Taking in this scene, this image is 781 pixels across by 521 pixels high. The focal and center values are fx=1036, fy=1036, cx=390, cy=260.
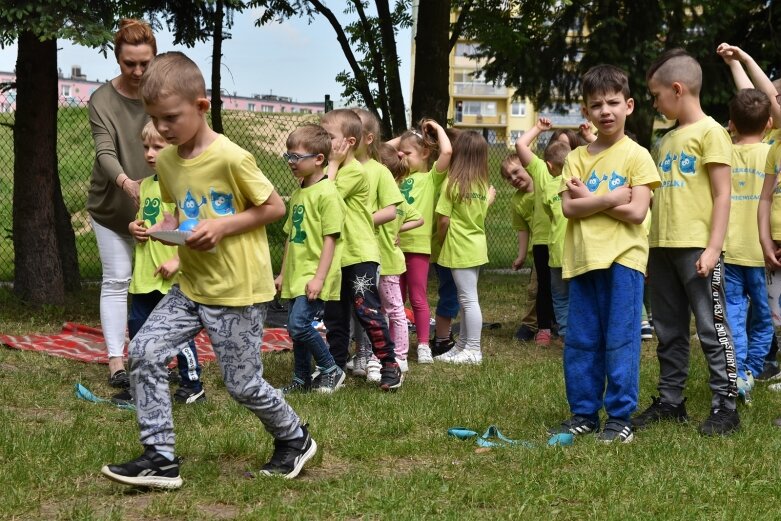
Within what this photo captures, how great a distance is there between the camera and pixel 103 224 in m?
6.39

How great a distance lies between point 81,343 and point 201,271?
4.24 metres

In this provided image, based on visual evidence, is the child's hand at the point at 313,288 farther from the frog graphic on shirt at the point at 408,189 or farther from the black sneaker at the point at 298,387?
the frog graphic on shirt at the point at 408,189

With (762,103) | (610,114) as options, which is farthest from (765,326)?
(610,114)

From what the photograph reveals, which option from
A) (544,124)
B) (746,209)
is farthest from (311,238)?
(746,209)

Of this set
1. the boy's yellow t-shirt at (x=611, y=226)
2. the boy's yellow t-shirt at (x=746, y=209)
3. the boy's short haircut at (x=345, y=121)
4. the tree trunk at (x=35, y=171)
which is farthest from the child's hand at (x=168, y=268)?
the tree trunk at (x=35, y=171)

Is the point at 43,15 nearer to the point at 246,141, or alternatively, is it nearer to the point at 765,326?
the point at 765,326

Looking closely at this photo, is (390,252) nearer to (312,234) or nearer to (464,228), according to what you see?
(464,228)

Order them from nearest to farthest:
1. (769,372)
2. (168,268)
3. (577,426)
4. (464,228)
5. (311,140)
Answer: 1. (577,426)
2. (168,268)
3. (311,140)
4. (769,372)
5. (464,228)

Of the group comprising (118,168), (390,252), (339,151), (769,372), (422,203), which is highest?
(339,151)

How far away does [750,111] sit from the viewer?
6348 millimetres

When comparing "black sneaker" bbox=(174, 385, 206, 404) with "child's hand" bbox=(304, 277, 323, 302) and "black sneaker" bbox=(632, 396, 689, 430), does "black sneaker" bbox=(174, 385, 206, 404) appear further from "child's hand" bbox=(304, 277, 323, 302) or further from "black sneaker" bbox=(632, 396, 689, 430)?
"black sneaker" bbox=(632, 396, 689, 430)

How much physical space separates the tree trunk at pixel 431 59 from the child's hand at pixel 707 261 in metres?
8.47

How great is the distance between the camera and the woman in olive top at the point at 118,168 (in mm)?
6062

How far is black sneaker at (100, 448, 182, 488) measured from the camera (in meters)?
4.03
